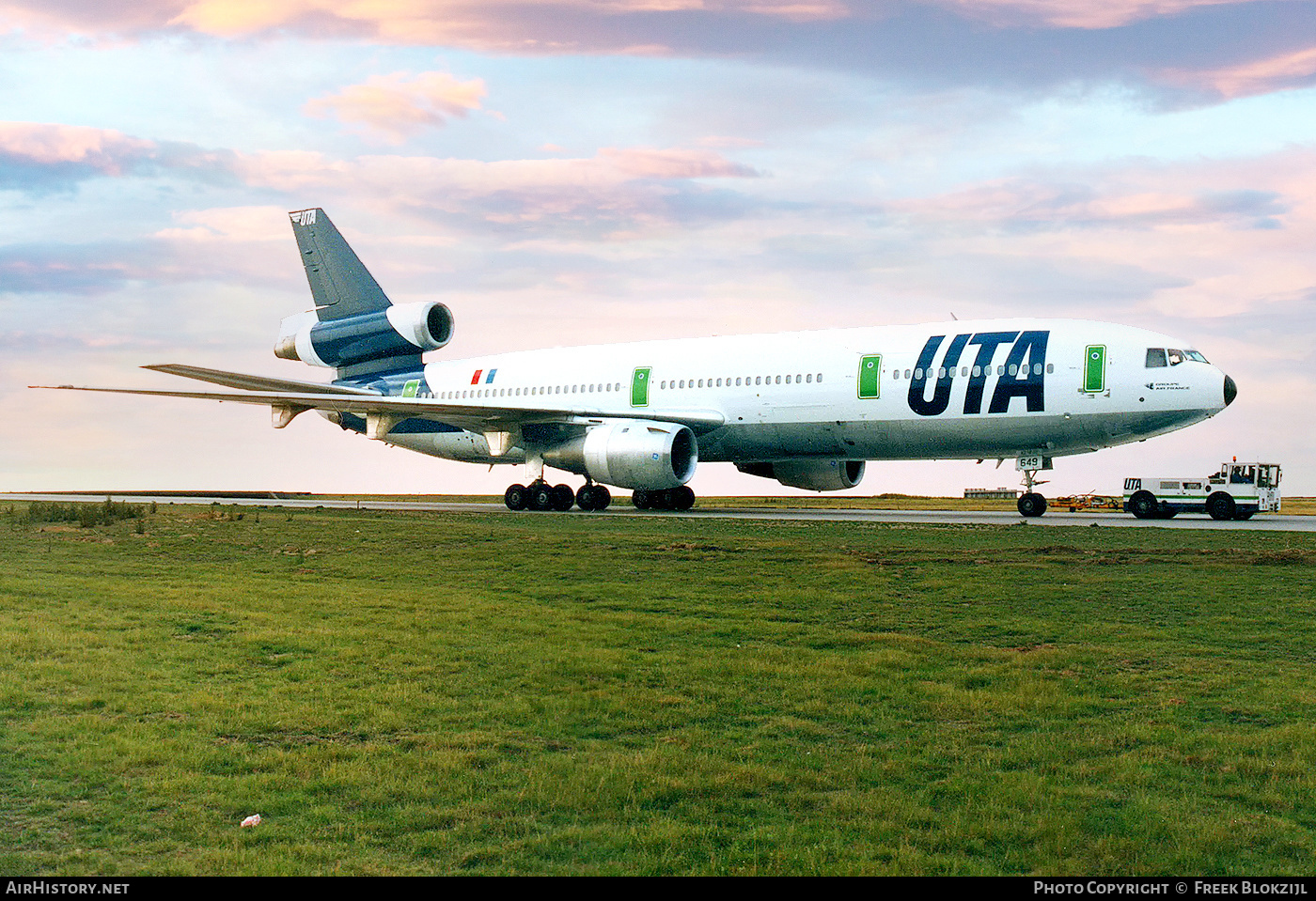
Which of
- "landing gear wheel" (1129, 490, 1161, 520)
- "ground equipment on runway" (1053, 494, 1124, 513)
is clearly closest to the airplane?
"landing gear wheel" (1129, 490, 1161, 520)

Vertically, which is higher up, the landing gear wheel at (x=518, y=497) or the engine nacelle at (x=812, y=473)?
the engine nacelle at (x=812, y=473)

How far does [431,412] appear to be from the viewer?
3141 centimetres

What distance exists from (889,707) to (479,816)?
338cm

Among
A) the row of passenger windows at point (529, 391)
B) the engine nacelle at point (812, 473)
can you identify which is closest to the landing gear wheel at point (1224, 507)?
the engine nacelle at point (812, 473)

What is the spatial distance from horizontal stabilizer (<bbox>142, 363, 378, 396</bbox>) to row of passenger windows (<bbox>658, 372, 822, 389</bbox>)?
10.8 m

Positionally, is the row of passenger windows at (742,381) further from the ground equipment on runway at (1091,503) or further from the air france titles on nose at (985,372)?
the ground equipment on runway at (1091,503)

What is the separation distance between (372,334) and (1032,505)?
22.7 meters

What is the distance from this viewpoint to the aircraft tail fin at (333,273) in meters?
37.7

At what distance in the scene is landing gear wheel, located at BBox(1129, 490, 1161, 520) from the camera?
28.0 meters

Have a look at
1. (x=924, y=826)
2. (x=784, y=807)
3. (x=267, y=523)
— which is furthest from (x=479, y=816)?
(x=267, y=523)

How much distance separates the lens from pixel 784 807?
562cm

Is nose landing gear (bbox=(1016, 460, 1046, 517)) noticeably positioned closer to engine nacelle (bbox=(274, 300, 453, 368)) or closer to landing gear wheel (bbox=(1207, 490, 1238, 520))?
landing gear wheel (bbox=(1207, 490, 1238, 520))

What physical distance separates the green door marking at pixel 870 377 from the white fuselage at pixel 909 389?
0.03 metres

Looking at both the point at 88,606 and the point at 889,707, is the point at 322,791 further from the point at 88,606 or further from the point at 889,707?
the point at 88,606
